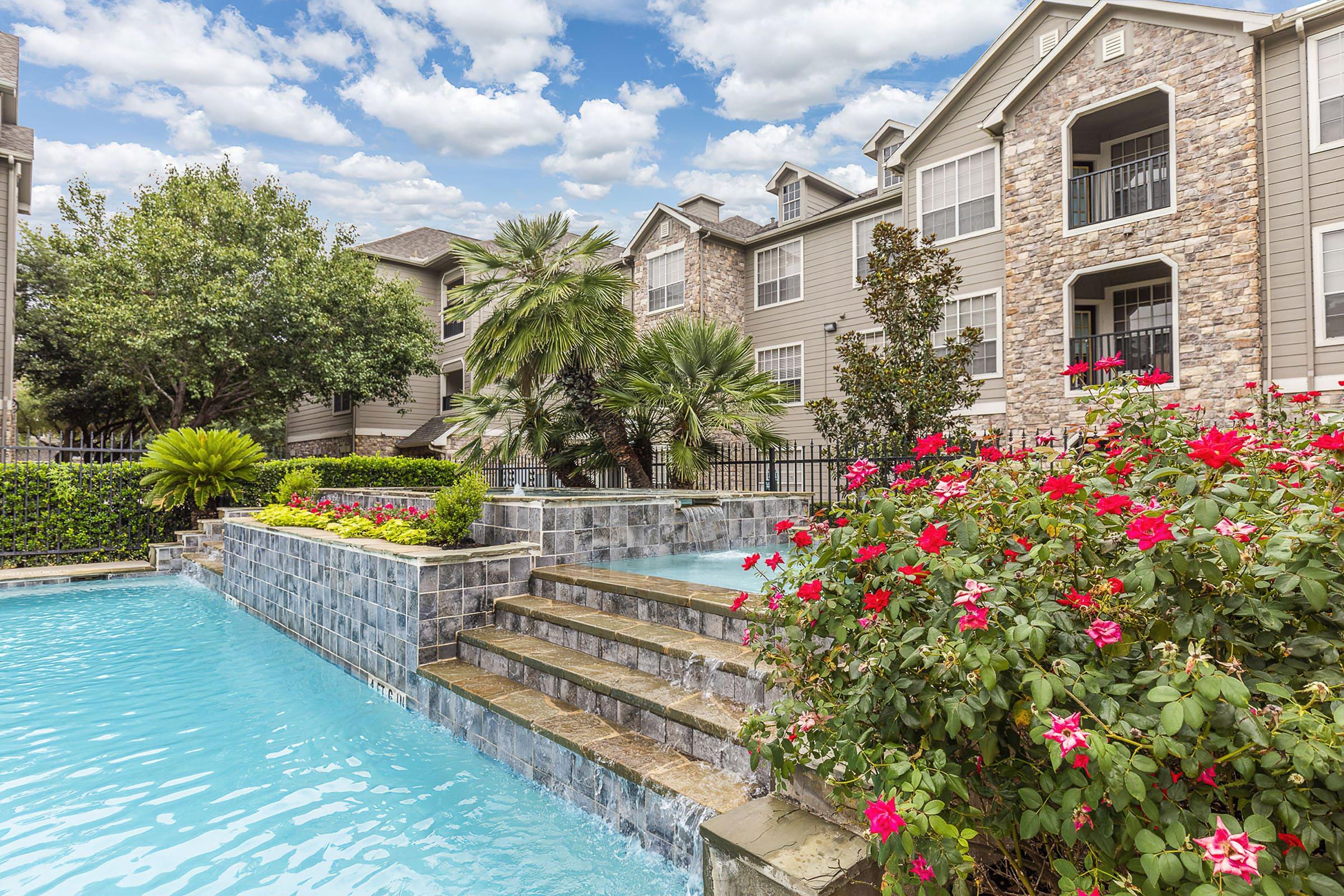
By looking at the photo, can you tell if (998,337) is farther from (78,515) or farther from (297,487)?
(78,515)

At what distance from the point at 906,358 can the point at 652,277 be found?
1141 centimetres

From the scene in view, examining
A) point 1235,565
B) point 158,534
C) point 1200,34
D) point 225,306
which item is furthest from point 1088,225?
point 225,306

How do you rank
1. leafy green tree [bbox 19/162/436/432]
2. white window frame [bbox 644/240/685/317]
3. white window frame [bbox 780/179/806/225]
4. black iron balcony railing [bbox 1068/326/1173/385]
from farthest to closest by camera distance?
white window frame [bbox 644/240/685/317] → white window frame [bbox 780/179/806/225] → leafy green tree [bbox 19/162/436/432] → black iron balcony railing [bbox 1068/326/1173/385]

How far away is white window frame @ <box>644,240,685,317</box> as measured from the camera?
707 inches

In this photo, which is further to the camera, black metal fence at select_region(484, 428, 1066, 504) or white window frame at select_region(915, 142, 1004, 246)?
white window frame at select_region(915, 142, 1004, 246)

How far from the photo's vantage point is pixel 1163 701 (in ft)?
4.21

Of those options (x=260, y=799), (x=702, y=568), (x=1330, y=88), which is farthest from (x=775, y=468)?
(x=1330, y=88)

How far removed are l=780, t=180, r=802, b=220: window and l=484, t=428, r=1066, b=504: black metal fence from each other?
652cm

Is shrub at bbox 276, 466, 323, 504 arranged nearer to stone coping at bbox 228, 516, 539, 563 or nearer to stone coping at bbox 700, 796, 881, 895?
stone coping at bbox 228, 516, 539, 563

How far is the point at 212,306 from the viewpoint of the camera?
55.3 feet

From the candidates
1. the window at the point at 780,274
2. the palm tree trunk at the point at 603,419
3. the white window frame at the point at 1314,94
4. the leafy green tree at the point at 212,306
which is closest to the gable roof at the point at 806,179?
the window at the point at 780,274

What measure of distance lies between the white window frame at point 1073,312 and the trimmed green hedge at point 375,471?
11951 mm

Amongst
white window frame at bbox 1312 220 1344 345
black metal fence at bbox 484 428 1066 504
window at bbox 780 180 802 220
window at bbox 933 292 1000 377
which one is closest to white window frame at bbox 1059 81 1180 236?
white window frame at bbox 1312 220 1344 345

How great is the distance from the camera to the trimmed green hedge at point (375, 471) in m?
14.4
